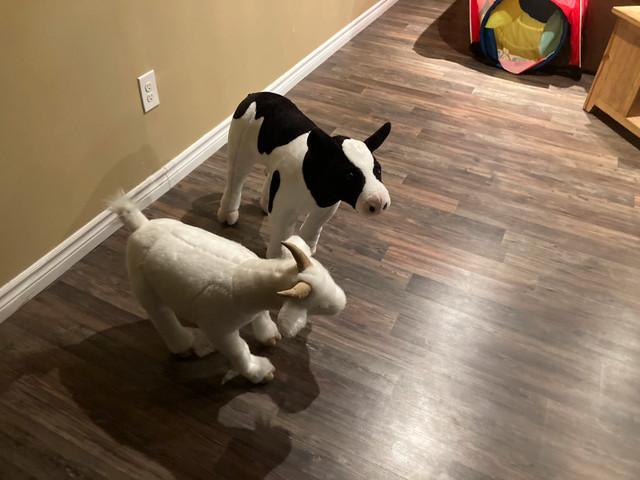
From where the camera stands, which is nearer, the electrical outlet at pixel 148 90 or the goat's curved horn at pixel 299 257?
the goat's curved horn at pixel 299 257

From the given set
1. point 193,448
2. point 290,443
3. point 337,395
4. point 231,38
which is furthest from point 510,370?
point 231,38

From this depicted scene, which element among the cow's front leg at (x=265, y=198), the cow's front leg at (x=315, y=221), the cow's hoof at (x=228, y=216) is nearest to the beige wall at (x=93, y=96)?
the cow's hoof at (x=228, y=216)

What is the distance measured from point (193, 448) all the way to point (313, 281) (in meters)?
0.58

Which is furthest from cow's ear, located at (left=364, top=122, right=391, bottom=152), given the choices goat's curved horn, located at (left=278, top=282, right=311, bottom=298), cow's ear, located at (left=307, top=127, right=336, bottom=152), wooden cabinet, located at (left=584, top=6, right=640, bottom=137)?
wooden cabinet, located at (left=584, top=6, right=640, bottom=137)

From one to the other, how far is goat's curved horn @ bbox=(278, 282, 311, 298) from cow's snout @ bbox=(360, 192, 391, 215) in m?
0.34

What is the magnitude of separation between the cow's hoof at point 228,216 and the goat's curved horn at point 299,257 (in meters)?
0.85

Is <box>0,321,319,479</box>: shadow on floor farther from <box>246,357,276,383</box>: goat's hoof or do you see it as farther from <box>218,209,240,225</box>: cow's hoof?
<box>218,209,240,225</box>: cow's hoof

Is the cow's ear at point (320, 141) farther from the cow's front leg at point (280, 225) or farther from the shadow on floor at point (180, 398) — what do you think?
the shadow on floor at point (180, 398)

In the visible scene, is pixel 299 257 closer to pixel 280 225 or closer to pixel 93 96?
pixel 280 225

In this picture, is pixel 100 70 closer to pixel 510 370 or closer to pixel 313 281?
pixel 313 281

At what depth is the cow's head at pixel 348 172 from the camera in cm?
117

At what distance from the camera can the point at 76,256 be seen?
62.7 inches

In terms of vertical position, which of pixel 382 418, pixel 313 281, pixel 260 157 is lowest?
pixel 382 418

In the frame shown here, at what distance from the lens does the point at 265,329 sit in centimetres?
133
